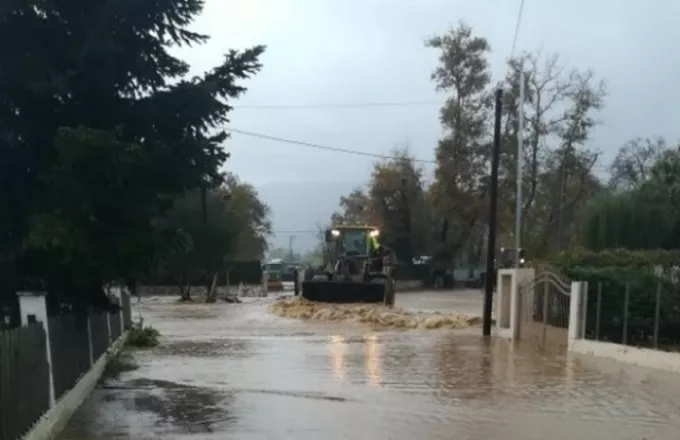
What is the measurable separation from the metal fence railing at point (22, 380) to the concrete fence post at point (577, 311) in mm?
12742

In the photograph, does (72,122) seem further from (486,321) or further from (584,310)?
(486,321)

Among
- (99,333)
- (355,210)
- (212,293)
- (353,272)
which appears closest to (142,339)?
(99,333)

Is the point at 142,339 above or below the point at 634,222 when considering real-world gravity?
below

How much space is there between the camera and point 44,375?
→ 984 cm

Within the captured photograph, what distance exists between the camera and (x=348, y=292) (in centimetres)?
3806

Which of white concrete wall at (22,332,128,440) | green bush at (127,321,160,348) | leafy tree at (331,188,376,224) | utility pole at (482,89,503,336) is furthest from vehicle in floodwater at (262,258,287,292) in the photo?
white concrete wall at (22,332,128,440)

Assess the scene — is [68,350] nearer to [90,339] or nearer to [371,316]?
[90,339]

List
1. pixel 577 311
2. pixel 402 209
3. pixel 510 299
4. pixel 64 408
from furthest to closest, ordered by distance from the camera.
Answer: pixel 402 209 → pixel 510 299 → pixel 577 311 → pixel 64 408

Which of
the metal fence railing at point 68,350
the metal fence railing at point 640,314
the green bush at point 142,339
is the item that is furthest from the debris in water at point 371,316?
the metal fence railing at point 68,350

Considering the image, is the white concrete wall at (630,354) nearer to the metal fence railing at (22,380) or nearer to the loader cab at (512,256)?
the loader cab at (512,256)

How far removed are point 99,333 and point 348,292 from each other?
22884mm

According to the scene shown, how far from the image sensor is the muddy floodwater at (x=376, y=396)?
34.0ft

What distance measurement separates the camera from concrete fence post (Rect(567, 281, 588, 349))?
2006cm

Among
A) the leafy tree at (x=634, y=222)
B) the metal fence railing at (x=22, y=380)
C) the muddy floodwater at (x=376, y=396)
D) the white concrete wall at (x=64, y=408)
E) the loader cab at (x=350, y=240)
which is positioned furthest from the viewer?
the leafy tree at (x=634, y=222)
